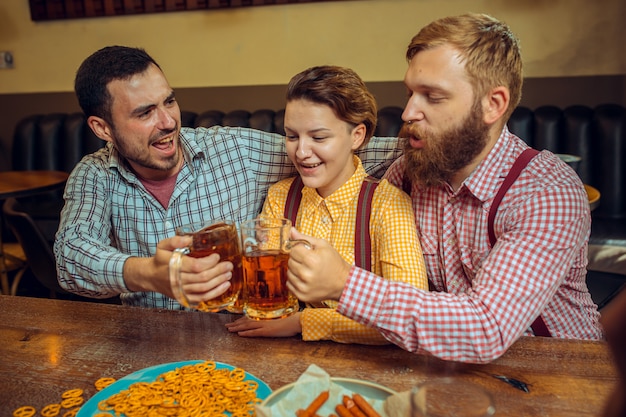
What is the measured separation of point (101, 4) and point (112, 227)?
3.42m

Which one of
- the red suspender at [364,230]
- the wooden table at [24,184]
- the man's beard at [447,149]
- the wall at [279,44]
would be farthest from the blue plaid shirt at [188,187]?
the wall at [279,44]

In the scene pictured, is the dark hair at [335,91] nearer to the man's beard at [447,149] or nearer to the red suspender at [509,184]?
the man's beard at [447,149]

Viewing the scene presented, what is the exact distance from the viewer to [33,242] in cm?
281

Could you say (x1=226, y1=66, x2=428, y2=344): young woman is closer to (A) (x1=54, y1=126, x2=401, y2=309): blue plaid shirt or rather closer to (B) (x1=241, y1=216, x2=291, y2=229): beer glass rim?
(A) (x1=54, y1=126, x2=401, y2=309): blue plaid shirt

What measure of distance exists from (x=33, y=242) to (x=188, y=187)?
1.30 m

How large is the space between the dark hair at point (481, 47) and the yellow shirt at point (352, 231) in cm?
39

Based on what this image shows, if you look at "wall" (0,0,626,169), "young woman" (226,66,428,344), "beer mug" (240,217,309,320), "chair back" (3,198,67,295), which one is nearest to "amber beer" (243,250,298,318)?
"beer mug" (240,217,309,320)

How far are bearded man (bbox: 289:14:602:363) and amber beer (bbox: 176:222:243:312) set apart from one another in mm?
124

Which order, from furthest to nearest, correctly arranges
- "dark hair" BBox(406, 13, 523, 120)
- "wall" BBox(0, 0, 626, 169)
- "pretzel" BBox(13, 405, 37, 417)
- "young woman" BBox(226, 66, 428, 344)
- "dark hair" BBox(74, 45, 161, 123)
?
"wall" BBox(0, 0, 626, 169) < "dark hair" BBox(74, 45, 161, 123) < "young woman" BBox(226, 66, 428, 344) < "dark hair" BBox(406, 13, 523, 120) < "pretzel" BBox(13, 405, 37, 417)

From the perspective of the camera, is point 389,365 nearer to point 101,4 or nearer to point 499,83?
point 499,83

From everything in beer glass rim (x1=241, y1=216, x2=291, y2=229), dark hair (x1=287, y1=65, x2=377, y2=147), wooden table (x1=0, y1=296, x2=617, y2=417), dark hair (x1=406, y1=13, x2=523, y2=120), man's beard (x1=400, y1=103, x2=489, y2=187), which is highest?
dark hair (x1=406, y1=13, x2=523, y2=120)

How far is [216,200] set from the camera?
1.98 meters

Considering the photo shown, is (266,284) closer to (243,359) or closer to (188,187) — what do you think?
(243,359)

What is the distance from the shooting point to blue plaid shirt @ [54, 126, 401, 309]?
1894 millimetres
